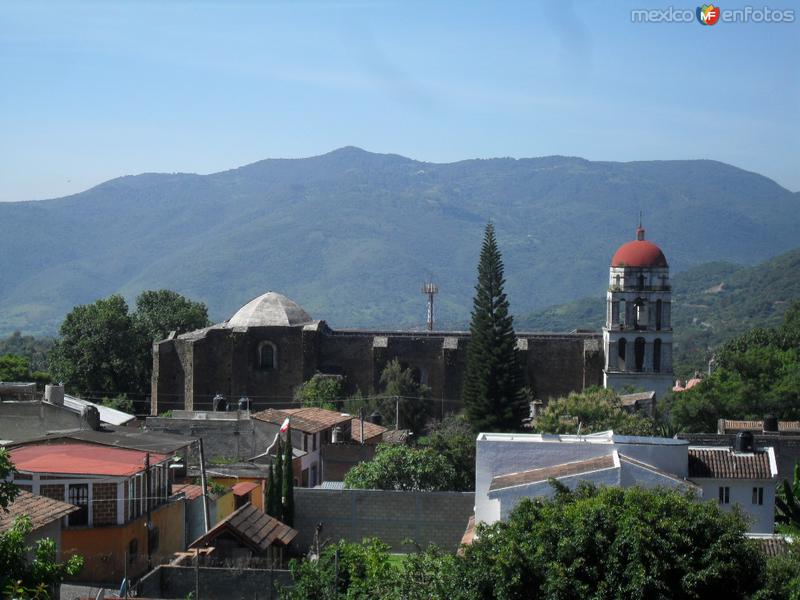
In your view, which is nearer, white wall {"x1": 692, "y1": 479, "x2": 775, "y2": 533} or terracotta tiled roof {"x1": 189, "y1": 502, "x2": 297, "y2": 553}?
terracotta tiled roof {"x1": 189, "y1": 502, "x2": 297, "y2": 553}

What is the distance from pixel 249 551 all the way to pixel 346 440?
55.0 ft

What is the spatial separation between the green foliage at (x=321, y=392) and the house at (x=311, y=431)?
43.4ft

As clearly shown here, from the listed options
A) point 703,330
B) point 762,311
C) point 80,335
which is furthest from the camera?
point 703,330

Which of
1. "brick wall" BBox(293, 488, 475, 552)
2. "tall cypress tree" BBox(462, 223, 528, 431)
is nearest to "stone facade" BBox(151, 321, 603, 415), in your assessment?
"tall cypress tree" BBox(462, 223, 528, 431)

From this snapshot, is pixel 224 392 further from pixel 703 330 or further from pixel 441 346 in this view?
pixel 703 330

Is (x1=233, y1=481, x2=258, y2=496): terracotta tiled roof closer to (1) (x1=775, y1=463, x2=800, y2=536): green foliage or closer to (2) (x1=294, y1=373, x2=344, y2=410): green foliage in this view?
(1) (x1=775, y1=463, x2=800, y2=536): green foliage

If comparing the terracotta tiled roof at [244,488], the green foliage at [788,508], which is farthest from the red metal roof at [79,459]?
the green foliage at [788,508]

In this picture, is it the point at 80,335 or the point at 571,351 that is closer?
the point at 571,351

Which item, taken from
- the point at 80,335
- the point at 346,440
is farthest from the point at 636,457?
the point at 80,335

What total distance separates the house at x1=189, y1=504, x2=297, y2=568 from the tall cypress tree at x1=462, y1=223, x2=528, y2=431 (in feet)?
86.5

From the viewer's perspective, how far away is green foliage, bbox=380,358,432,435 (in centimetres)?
5328

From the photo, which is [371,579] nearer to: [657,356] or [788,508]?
[788,508]

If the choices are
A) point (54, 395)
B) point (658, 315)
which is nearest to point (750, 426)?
point (658, 315)

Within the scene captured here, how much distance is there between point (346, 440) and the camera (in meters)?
38.8
